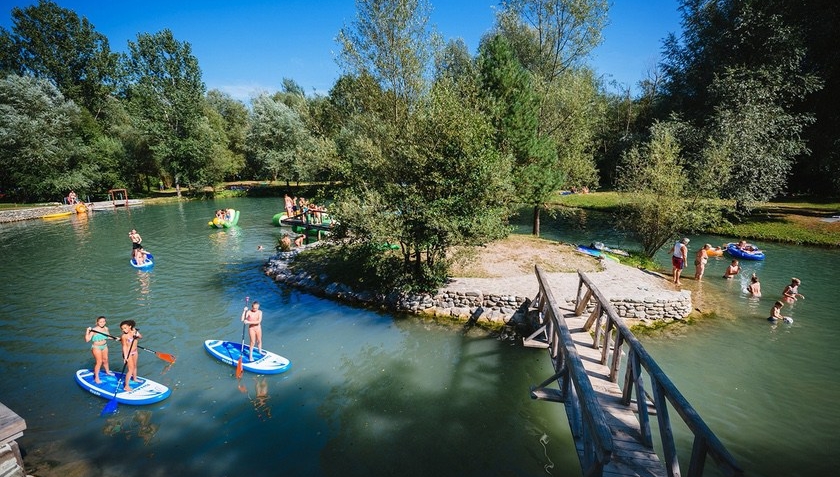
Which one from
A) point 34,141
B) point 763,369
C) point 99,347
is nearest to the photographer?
point 99,347

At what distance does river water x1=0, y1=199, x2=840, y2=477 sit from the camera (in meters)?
8.56

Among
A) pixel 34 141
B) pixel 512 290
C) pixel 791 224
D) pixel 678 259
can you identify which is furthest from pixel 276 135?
pixel 791 224

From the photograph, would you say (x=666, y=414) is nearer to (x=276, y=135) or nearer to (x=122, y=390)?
(x=122, y=390)

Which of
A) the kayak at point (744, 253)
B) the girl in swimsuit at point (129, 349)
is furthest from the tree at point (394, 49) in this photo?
the kayak at point (744, 253)

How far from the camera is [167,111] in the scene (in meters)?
53.0

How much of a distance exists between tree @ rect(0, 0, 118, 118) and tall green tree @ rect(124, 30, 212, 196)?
14.4 m

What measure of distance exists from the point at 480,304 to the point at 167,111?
56.5m

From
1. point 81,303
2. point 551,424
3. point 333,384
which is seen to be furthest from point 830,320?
point 81,303

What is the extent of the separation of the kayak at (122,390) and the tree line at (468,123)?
328 inches

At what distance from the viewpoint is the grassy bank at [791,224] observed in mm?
26375

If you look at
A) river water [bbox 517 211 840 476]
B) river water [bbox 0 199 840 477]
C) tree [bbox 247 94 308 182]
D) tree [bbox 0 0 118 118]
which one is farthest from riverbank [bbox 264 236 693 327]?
tree [bbox 0 0 118 118]

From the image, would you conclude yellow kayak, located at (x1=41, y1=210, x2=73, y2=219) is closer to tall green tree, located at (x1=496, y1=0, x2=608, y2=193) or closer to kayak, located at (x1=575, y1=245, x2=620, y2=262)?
tall green tree, located at (x1=496, y1=0, x2=608, y2=193)

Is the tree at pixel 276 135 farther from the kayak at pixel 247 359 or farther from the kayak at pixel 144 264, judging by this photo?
the kayak at pixel 247 359

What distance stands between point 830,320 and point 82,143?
69.9 meters
